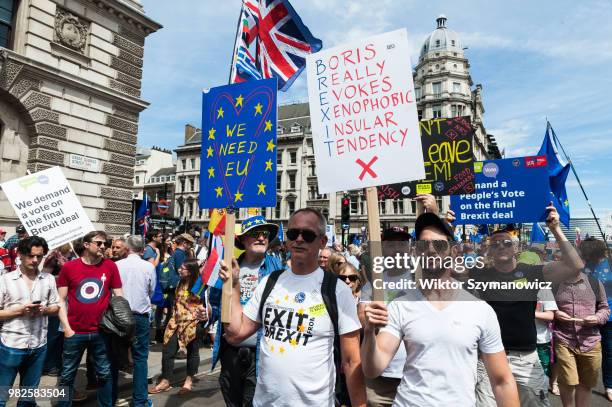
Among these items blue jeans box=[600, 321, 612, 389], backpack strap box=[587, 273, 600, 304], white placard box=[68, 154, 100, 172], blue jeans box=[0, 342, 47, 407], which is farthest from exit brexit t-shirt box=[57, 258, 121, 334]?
white placard box=[68, 154, 100, 172]

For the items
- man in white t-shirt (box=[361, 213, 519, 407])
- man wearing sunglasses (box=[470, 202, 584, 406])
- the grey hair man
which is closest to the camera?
man in white t-shirt (box=[361, 213, 519, 407])

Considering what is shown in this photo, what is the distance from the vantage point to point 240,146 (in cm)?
348

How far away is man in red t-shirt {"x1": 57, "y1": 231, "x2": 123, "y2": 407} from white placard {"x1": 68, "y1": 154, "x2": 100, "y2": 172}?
9.19 metres

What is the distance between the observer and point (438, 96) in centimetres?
5956

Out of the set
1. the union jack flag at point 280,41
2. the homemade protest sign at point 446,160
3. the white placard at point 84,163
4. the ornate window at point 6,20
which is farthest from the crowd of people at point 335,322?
the ornate window at point 6,20

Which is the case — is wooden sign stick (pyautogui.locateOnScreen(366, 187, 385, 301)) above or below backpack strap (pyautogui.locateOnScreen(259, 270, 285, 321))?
above

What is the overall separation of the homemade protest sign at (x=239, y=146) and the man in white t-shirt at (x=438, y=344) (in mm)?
1449

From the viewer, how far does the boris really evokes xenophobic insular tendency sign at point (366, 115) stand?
2.59 metres

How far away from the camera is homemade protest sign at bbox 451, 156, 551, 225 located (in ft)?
19.3

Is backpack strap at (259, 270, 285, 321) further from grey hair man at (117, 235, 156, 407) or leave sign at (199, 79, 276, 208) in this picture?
grey hair man at (117, 235, 156, 407)

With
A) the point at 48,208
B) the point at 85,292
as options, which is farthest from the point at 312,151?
the point at 85,292

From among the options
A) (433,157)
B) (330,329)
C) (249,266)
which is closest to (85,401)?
(249,266)

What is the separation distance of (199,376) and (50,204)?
326 centimetres

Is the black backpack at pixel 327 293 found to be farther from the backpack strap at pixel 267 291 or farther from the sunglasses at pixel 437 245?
the sunglasses at pixel 437 245
